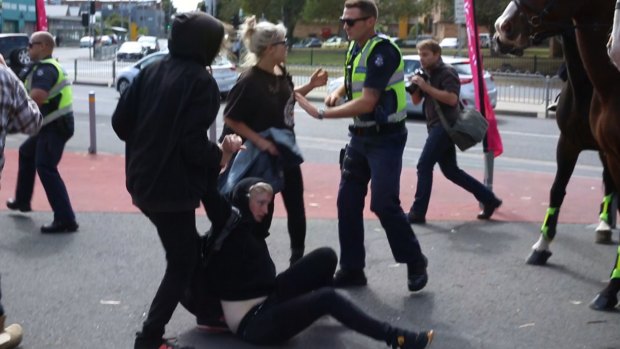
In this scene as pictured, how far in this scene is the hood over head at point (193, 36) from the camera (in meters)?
5.18

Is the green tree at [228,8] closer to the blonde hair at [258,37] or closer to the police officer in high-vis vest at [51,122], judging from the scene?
the police officer in high-vis vest at [51,122]

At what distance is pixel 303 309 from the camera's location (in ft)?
17.7

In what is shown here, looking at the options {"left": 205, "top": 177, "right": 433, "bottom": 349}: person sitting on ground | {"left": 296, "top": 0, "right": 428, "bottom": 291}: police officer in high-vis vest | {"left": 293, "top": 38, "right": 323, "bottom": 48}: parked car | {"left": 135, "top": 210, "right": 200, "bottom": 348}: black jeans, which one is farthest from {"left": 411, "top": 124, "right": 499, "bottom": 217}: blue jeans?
{"left": 293, "top": 38, "right": 323, "bottom": 48}: parked car

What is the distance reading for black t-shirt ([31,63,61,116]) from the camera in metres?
8.68

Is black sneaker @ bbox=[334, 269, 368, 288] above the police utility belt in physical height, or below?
below

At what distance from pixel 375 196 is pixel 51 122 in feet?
11.8

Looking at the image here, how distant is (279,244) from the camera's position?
841 centimetres

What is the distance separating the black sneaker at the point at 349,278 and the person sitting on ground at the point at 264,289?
1.19m

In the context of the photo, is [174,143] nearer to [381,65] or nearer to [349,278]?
[381,65]

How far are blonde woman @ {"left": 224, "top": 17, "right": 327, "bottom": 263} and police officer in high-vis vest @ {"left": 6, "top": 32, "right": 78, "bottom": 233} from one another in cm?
263

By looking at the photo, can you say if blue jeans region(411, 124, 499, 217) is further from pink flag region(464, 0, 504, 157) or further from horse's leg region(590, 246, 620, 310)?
horse's leg region(590, 246, 620, 310)

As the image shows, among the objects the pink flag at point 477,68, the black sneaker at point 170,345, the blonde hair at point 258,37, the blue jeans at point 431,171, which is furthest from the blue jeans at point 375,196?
the pink flag at point 477,68

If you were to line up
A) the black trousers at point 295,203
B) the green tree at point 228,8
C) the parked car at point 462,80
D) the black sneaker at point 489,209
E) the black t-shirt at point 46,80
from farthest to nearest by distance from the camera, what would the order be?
1. the green tree at point 228,8
2. the parked car at point 462,80
3. the black sneaker at point 489,209
4. the black t-shirt at point 46,80
5. the black trousers at point 295,203

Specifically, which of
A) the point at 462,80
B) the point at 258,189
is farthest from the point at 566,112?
→ the point at 462,80
